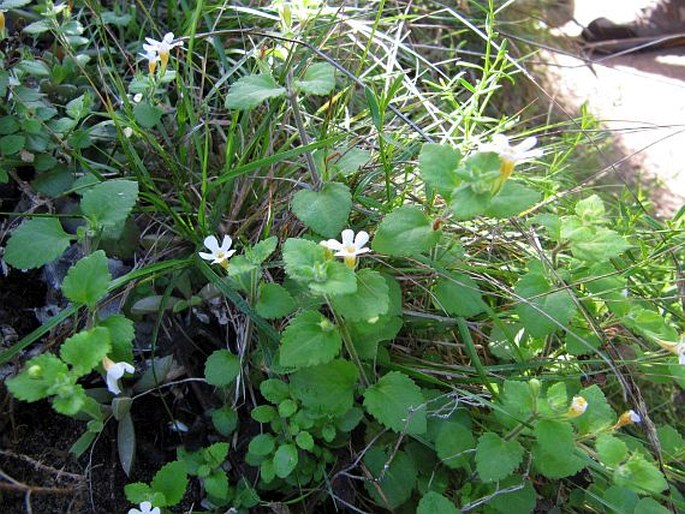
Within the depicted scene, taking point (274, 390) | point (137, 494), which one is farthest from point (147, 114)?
point (137, 494)

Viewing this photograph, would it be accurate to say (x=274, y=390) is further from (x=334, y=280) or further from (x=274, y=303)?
(x=334, y=280)

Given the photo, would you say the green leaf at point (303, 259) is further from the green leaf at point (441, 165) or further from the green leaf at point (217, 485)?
the green leaf at point (217, 485)

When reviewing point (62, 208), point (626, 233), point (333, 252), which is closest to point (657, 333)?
point (626, 233)

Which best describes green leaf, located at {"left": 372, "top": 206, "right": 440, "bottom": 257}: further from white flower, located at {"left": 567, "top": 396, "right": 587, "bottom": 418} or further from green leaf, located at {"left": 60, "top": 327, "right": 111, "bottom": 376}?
green leaf, located at {"left": 60, "top": 327, "right": 111, "bottom": 376}

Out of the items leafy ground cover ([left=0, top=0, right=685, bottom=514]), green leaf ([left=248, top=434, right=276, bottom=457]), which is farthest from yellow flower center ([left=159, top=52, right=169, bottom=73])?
green leaf ([left=248, top=434, right=276, bottom=457])

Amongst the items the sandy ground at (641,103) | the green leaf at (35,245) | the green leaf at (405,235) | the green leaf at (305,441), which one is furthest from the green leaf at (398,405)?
the sandy ground at (641,103)
